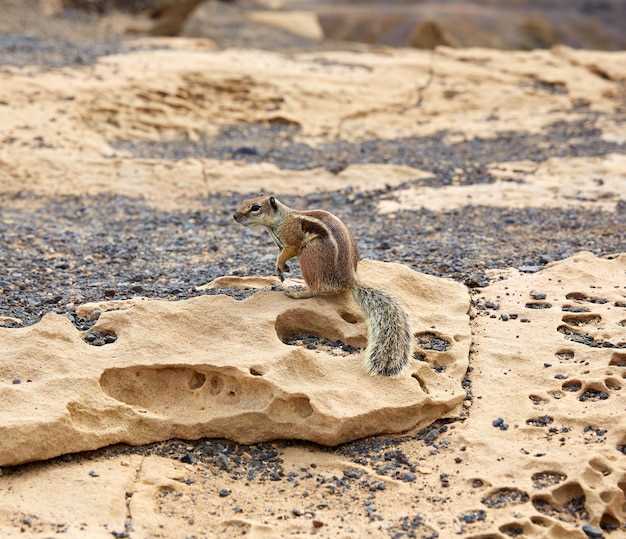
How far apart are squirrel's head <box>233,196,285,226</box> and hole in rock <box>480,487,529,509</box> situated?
2.08 metres

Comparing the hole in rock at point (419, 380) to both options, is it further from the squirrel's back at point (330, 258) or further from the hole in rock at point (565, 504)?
the hole in rock at point (565, 504)

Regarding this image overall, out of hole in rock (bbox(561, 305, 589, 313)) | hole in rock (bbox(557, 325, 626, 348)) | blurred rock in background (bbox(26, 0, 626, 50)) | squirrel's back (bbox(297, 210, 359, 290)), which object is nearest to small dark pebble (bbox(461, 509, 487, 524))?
hole in rock (bbox(557, 325, 626, 348))

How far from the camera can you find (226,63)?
12.2 metres

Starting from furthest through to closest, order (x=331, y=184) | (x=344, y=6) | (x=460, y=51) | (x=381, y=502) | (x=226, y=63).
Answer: (x=344, y=6) → (x=460, y=51) → (x=226, y=63) → (x=331, y=184) → (x=381, y=502)

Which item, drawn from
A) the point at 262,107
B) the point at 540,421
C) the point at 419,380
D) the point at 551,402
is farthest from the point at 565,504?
the point at 262,107

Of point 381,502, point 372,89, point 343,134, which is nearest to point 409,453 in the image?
point 381,502

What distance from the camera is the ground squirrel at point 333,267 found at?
15.4 ft

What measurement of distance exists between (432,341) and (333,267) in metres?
0.63

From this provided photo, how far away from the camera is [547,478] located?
4.09 m

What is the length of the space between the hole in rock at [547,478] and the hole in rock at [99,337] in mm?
2087

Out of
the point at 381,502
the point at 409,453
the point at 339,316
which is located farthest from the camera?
the point at 339,316

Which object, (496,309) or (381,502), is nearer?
(381,502)

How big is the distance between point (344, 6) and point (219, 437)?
18043 mm

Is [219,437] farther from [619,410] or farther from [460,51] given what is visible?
[460,51]
